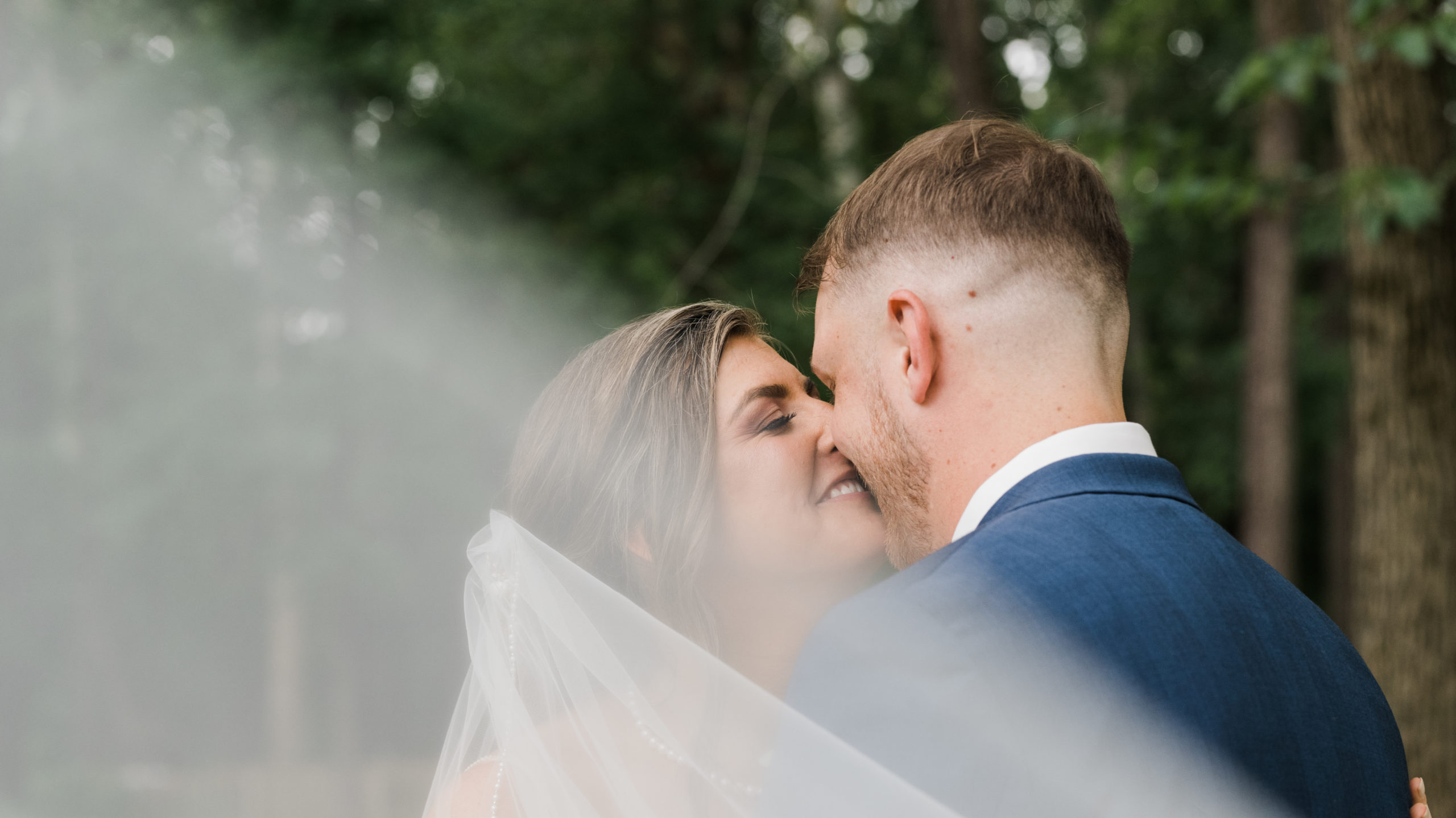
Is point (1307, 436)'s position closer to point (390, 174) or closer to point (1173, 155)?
point (1173, 155)

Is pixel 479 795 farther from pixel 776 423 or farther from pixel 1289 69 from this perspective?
pixel 1289 69

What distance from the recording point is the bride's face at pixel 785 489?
96.0 inches

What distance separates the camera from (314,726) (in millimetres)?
11508

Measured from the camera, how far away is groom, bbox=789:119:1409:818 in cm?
A: 136

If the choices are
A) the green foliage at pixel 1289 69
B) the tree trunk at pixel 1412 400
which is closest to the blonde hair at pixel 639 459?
the green foliage at pixel 1289 69

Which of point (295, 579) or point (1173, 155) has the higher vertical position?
point (1173, 155)

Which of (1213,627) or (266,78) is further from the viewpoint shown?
(266,78)

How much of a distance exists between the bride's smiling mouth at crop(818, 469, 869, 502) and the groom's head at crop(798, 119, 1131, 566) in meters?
0.52

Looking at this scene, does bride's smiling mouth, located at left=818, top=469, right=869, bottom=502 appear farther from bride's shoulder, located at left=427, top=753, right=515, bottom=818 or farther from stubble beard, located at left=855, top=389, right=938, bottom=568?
bride's shoulder, located at left=427, top=753, right=515, bottom=818

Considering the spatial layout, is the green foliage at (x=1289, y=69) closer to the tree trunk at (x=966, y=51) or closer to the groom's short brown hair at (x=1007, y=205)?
the groom's short brown hair at (x=1007, y=205)

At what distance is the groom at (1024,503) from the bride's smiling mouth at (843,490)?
417 mm

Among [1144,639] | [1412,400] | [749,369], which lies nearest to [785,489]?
[749,369]

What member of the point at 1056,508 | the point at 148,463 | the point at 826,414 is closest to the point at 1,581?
the point at 148,463

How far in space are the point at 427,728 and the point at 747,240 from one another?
5779 mm
